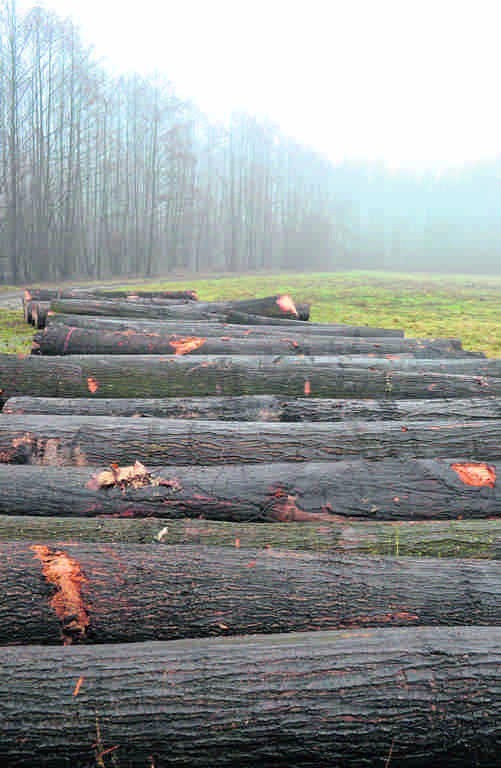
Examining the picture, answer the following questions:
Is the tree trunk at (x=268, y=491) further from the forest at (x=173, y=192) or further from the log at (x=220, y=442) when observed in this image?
the forest at (x=173, y=192)

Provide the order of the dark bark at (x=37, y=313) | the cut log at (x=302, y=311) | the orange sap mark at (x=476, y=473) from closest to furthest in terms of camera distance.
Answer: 1. the orange sap mark at (x=476, y=473)
2. the cut log at (x=302, y=311)
3. the dark bark at (x=37, y=313)

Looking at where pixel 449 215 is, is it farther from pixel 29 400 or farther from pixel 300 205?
pixel 29 400

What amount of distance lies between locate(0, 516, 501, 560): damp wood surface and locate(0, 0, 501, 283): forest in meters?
24.5

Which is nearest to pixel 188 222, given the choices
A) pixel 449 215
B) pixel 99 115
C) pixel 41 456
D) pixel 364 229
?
pixel 99 115

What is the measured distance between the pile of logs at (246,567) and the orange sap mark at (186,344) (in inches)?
34.2

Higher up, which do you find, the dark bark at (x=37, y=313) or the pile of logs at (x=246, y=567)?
the dark bark at (x=37, y=313)

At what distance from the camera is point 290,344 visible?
18.0ft

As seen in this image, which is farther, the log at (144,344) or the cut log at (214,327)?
the cut log at (214,327)

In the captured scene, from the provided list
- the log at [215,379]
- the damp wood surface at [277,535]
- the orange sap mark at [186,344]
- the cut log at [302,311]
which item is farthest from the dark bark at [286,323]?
the damp wood surface at [277,535]

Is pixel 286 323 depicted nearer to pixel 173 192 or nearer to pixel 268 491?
pixel 268 491

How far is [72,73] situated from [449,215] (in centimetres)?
4669

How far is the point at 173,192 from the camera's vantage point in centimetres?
3722

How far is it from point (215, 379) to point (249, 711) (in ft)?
9.22

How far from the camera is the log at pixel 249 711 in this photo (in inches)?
61.4
